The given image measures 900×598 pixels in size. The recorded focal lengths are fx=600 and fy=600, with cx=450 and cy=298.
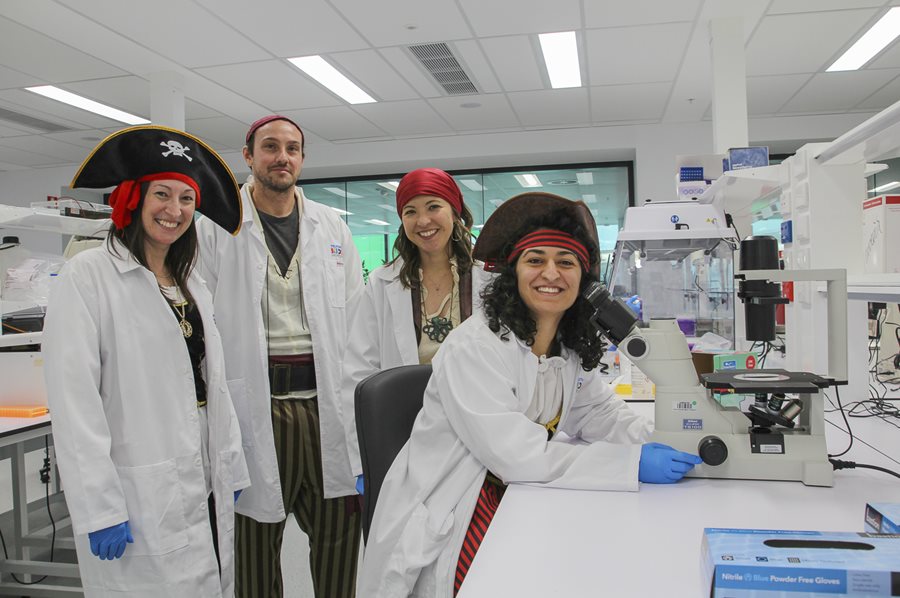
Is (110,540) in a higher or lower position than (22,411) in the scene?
lower

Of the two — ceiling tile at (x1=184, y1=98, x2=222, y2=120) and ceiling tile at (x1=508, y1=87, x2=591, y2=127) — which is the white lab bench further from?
ceiling tile at (x1=184, y1=98, x2=222, y2=120)

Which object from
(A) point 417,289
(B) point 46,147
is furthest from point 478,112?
(B) point 46,147

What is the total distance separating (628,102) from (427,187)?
447cm

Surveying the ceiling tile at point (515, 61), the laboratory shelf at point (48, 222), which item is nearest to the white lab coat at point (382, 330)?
the laboratory shelf at point (48, 222)

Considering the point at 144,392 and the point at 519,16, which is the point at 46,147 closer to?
the point at 519,16

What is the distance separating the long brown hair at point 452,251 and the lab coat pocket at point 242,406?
23.0 inches

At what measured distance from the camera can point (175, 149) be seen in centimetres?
153

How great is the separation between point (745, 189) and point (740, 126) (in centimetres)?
170

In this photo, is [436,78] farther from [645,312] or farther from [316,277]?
[316,277]

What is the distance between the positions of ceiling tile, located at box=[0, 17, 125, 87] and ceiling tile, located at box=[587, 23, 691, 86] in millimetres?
3625

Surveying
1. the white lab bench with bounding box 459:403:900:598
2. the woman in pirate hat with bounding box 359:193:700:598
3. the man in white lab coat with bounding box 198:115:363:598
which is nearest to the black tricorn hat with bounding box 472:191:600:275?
the woman in pirate hat with bounding box 359:193:700:598

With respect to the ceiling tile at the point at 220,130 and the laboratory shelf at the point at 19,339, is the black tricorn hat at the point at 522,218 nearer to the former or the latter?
the laboratory shelf at the point at 19,339

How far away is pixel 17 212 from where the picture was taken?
2.42 metres

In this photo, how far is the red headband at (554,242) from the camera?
135 cm
